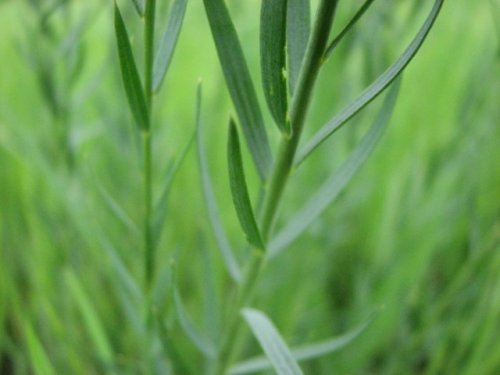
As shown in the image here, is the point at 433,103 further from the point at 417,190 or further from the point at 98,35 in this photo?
the point at 98,35

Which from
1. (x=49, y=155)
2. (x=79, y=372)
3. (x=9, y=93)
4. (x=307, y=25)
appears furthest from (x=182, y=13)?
(x=9, y=93)

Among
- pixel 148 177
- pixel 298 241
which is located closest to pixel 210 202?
pixel 148 177

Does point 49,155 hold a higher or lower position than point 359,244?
higher

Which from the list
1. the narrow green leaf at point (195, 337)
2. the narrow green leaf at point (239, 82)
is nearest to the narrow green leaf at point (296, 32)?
the narrow green leaf at point (239, 82)

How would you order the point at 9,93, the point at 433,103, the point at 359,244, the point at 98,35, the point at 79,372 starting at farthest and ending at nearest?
the point at 98,35 → the point at 9,93 → the point at 433,103 → the point at 359,244 → the point at 79,372

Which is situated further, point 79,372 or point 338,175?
point 79,372

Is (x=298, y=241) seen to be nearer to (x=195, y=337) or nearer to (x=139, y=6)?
(x=195, y=337)

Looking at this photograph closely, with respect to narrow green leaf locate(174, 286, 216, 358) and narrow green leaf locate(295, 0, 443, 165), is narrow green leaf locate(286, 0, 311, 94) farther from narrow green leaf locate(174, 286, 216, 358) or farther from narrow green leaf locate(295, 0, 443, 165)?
narrow green leaf locate(174, 286, 216, 358)

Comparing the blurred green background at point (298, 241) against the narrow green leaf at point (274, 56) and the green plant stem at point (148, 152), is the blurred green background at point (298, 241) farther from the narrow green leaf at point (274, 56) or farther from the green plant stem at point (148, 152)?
the narrow green leaf at point (274, 56)
